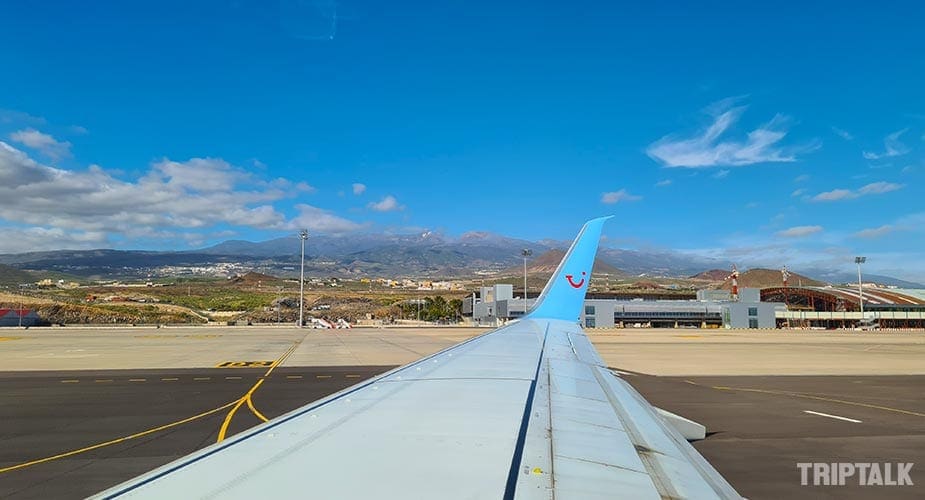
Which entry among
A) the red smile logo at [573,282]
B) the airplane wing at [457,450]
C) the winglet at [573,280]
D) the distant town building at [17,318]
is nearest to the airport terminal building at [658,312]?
the distant town building at [17,318]

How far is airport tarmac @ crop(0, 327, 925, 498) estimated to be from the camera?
27.8ft

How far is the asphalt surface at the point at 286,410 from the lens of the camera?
8180 mm

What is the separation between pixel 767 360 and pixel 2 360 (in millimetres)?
39964

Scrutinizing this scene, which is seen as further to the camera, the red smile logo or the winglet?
the red smile logo

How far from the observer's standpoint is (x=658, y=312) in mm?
95312

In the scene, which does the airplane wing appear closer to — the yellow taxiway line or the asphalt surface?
the asphalt surface

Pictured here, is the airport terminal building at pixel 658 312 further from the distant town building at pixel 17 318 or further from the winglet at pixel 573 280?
the winglet at pixel 573 280

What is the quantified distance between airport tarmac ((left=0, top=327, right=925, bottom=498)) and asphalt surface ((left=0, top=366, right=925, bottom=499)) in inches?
1.4

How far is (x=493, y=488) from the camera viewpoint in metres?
2.21

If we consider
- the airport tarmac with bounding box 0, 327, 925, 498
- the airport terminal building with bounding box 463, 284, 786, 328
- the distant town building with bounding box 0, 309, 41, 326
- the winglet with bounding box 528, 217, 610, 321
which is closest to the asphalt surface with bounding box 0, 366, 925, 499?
the airport tarmac with bounding box 0, 327, 925, 498

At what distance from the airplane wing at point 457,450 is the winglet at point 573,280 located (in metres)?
→ 4.40

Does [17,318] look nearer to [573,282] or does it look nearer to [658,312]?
[573,282]

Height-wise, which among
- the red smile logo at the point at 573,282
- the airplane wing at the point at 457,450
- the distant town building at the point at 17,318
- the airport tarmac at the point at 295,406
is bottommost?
the airport tarmac at the point at 295,406

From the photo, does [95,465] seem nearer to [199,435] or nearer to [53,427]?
[199,435]
